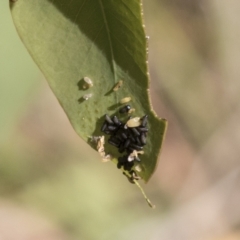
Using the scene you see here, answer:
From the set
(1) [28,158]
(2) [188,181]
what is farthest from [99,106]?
(2) [188,181]

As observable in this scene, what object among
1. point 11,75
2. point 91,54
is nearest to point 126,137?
point 91,54

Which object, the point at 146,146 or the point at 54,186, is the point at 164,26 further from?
the point at 146,146

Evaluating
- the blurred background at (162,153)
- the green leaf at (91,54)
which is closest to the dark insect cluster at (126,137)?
the green leaf at (91,54)

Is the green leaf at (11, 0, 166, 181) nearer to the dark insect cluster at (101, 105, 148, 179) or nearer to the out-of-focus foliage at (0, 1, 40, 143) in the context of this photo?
the dark insect cluster at (101, 105, 148, 179)

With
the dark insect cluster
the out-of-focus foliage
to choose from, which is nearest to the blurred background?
the out-of-focus foliage

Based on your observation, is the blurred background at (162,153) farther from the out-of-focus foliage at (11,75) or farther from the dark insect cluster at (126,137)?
the dark insect cluster at (126,137)
